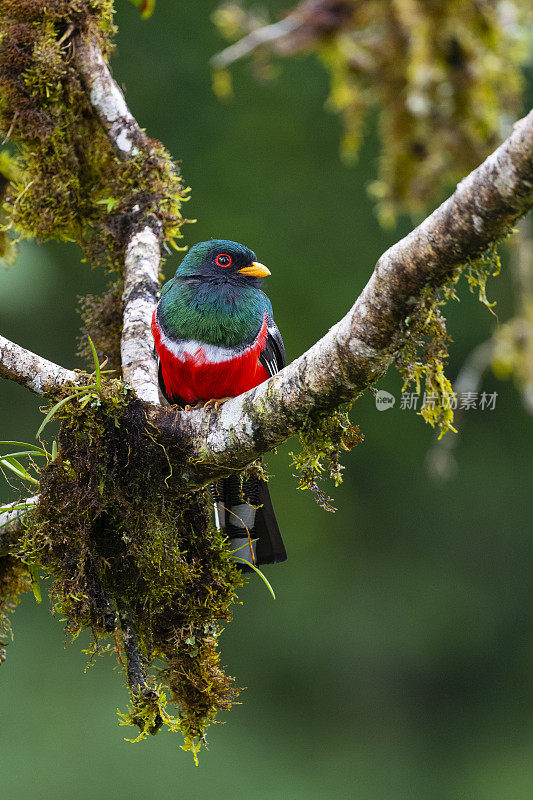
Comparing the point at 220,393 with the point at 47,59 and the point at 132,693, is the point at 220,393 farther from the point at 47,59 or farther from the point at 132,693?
the point at 47,59

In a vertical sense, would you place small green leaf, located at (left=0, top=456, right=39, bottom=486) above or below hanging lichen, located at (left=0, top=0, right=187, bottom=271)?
below

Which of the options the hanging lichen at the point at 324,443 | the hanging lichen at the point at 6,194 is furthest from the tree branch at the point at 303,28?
the hanging lichen at the point at 324,443

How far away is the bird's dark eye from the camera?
3.82 m

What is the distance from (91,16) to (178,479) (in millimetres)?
1919

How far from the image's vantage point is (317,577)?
960cm

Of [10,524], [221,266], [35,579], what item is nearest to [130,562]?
[35,579]

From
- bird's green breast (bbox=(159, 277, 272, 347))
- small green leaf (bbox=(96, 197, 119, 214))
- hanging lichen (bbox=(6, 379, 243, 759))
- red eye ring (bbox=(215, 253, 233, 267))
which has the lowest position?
hanging lichen (bbox=(6, 379, 243, 759))

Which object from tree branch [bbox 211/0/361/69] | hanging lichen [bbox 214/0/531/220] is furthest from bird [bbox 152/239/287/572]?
hanging lichen [bbox 214/0/531/220]

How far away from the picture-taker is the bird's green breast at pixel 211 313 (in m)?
3.54

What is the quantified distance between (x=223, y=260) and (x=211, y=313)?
35cm

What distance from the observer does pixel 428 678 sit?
32.8ft

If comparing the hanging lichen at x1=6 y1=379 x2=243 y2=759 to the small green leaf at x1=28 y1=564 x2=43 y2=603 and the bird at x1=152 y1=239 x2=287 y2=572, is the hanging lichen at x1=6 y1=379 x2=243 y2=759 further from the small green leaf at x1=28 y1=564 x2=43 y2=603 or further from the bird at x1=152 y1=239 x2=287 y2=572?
the bird at x1=152 y1=239 x2=287 y2=572

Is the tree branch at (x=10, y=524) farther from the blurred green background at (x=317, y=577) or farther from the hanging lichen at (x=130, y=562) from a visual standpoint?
the blurred green background at (x=317, y=577)

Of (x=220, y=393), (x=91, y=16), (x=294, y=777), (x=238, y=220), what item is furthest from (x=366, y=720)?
(x=91, y=16)
